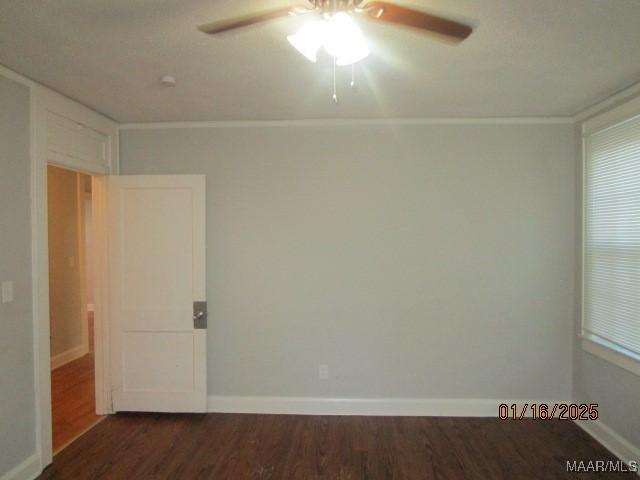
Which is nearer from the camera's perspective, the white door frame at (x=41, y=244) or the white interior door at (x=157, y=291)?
the white door frame at (x=41, y=244)

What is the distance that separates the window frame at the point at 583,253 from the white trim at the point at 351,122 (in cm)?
29

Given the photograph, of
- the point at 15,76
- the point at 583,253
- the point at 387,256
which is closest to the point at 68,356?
the point at 15,76

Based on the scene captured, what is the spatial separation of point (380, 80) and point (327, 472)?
2595 mm

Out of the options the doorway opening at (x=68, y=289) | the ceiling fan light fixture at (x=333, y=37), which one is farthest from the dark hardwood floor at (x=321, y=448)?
the ceiling fan light fixture at (x=333, y=37)

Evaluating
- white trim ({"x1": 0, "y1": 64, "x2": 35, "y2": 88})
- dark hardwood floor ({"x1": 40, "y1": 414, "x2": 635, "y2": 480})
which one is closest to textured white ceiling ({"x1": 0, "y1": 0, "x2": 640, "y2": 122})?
white trim ({"x1": 0, "y1": 64, "x2": 35, "y2": 88})

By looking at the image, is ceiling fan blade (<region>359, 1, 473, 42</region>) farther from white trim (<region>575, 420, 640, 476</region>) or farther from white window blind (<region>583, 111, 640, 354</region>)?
white trim (<region>575, 420, 640, 476</region>)

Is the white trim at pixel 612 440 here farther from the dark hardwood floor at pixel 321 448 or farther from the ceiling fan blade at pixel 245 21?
the ceiling fan blade at pixel 245 21

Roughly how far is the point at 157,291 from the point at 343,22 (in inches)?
102

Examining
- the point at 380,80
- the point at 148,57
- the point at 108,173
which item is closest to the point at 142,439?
the point at 108,173

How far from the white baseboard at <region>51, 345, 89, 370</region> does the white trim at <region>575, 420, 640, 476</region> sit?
17.5 ft

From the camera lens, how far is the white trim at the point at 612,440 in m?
2.41

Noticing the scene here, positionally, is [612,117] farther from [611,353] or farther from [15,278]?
[15,278]

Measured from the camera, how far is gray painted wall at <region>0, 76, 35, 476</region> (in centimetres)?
212
